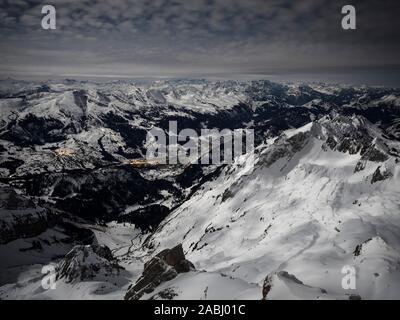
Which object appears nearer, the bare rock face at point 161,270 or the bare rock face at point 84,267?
the bare rock face at point 161,270

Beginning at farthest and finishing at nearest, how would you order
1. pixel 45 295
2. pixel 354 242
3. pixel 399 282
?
1. pixel 45 295
2. pixel 354 242
3. pixel 399 282

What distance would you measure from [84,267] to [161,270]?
291 ft

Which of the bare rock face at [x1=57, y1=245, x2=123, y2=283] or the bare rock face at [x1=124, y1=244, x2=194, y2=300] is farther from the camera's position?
the bare rock face at [x1=57, y1=245, x2=123, y2=283]

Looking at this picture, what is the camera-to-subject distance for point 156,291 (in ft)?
289

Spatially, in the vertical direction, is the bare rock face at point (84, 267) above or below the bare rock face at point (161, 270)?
below

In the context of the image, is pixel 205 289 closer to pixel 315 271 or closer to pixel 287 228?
pixel 315 271

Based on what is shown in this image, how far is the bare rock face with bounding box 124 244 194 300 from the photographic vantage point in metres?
92.8

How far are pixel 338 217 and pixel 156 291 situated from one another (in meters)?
127

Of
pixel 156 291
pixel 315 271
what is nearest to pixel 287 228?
pixel 315 271

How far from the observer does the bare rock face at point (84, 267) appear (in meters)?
167

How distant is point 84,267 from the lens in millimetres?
169875

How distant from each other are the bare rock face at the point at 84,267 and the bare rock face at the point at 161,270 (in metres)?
75.0

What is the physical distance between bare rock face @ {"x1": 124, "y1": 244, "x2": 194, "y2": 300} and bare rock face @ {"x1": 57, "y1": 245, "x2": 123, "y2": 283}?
74965 mm
